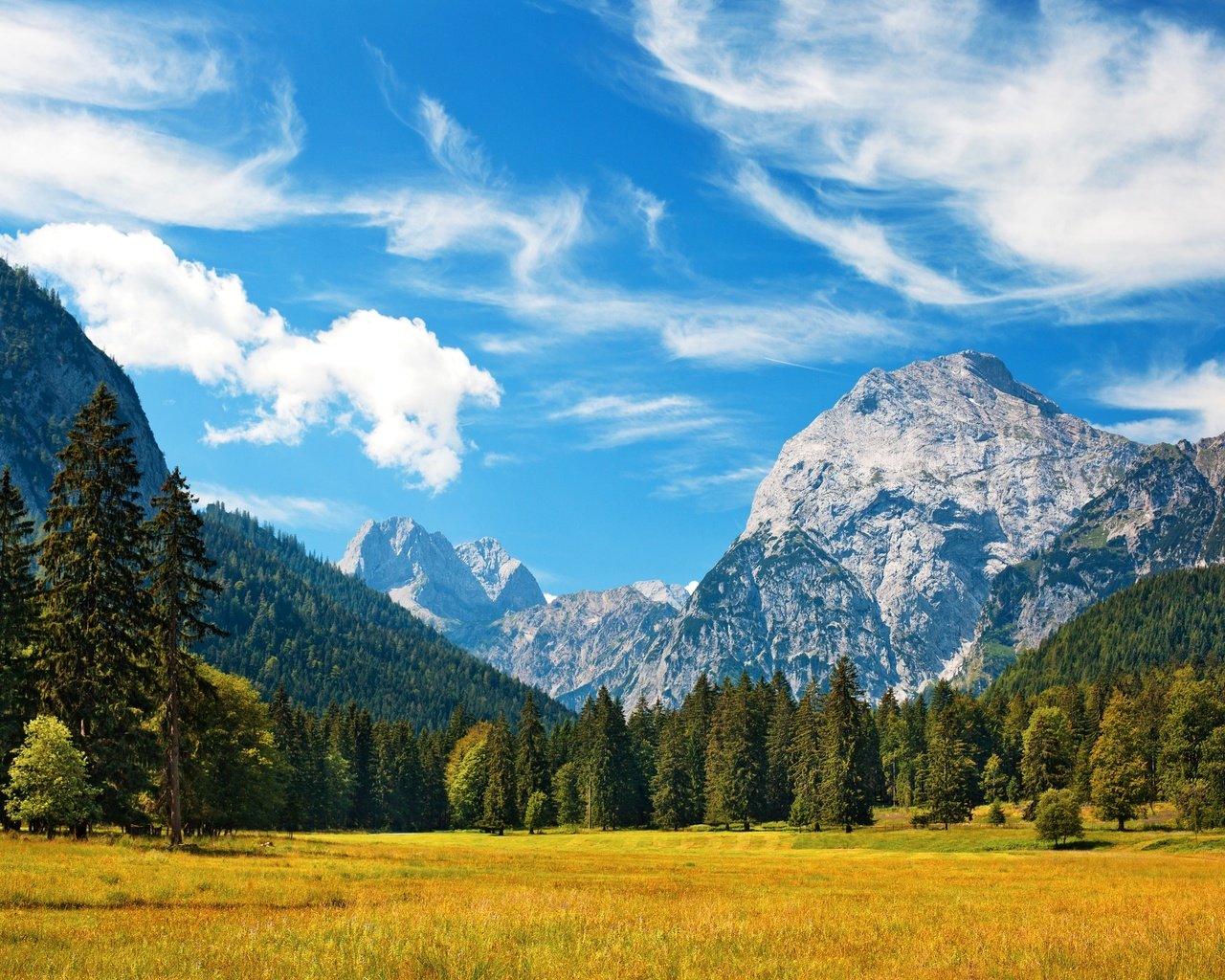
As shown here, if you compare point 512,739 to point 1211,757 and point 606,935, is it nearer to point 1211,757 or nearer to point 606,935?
point 1211,757

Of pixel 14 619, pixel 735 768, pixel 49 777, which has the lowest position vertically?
pixel 735 768

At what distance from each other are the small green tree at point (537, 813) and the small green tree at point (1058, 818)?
5898cm

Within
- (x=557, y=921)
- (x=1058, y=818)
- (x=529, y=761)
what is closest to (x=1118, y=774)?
(x=1058, y=818)

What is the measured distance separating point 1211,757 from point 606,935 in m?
95.1

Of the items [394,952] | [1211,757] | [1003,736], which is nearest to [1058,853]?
[1211,757]

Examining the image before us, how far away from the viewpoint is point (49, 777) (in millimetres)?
40094

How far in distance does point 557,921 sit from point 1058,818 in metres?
68.9

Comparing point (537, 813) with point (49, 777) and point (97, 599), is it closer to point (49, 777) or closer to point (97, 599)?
point (97, 599)

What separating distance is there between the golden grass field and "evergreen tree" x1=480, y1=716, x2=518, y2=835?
72959 millimetres

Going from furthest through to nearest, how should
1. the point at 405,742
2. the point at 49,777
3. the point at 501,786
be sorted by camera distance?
the point at 405,742
the point at 501,786
the point at 49,777

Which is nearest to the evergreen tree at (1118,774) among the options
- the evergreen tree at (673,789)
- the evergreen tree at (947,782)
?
the evergreen tree at (947,782)

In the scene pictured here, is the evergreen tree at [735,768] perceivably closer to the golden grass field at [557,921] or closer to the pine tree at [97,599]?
the golden grass field at [557,921]

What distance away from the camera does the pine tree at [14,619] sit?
4531 centimetres

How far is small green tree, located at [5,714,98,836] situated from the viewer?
130 feet
